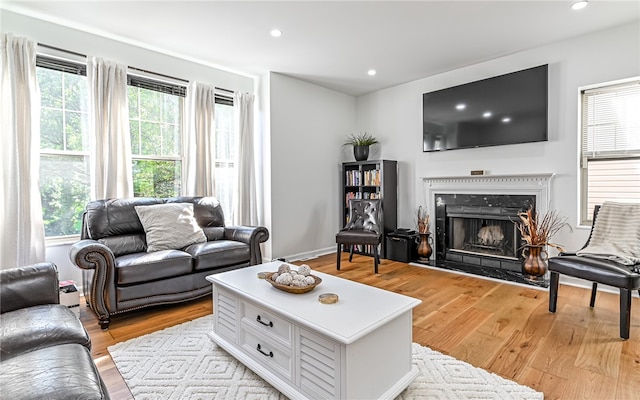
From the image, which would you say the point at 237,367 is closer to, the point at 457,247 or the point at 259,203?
the point at 259,203

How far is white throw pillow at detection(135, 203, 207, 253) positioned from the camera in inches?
118

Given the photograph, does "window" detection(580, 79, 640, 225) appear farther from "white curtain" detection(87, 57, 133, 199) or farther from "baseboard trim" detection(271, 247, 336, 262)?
"white curtain" detection(87, 57, 133, 199)

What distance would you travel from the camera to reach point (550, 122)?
11.5ft

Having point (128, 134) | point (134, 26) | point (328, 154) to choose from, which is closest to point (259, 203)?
point (328, 154)

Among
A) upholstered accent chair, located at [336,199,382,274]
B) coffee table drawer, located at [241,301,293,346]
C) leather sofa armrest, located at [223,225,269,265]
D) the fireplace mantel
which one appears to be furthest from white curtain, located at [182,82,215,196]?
the fireplace mantel

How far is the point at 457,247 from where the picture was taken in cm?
436

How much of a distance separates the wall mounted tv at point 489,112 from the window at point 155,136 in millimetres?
3322

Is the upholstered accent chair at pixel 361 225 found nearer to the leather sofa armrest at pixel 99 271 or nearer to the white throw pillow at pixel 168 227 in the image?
the white throw pillow at pixel 168 227

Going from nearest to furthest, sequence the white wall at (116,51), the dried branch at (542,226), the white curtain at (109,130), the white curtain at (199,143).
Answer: the white wall at (116,51)
the white curtain at (109,130)
the dried branch at (542,226)
the white curtain at (199,143)

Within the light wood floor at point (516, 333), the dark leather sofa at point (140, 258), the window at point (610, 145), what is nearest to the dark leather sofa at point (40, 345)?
the light wood floor at point (516, 333)

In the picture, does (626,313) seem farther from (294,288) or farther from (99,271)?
(99,271)

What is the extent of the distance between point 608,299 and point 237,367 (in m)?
3.33

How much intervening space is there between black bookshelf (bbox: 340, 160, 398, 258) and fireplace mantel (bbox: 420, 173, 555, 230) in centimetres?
48

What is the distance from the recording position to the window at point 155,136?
11.8 feet
